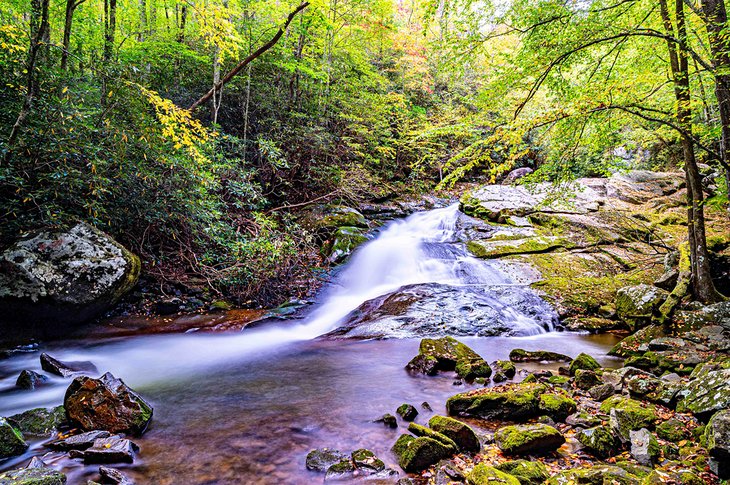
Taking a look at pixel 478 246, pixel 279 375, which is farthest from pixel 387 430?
pixel 478 246

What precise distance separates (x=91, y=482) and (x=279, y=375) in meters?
2.89

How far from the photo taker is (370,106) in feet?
47.9

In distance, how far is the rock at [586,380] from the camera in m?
4.20

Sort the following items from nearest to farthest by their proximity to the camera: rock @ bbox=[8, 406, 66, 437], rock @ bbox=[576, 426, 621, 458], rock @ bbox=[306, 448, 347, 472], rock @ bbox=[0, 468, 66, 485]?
rock @ bbox=[0, 468, 66, 485]
rock @ bbox=[576, 426, 621, 458]
rock @ bbox=[306, 448, 347, 472]
rock @ bbox=[8, 406, 66, 437]

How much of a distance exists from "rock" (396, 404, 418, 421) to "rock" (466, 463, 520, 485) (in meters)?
1.25

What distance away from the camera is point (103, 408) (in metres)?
3.35

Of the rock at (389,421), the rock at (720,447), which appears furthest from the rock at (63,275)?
the rock at (720,447)

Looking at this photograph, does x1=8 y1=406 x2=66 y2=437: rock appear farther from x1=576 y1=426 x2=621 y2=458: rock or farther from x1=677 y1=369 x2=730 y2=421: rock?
x1=677 y1=369 x2=730 y2=421: rock

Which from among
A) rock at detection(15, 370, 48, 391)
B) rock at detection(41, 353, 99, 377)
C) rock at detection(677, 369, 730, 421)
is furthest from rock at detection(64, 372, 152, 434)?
rock at detection(677, 369, 730, 421)

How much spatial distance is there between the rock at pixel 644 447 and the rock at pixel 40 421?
16.1ft

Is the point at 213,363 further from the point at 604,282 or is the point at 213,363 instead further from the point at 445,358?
the point at 604,282

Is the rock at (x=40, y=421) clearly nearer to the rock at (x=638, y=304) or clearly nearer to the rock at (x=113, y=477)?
the rock at (x=113, y=477)

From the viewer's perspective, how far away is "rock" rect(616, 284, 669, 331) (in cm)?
689

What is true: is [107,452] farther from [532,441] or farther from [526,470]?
[532,441]
